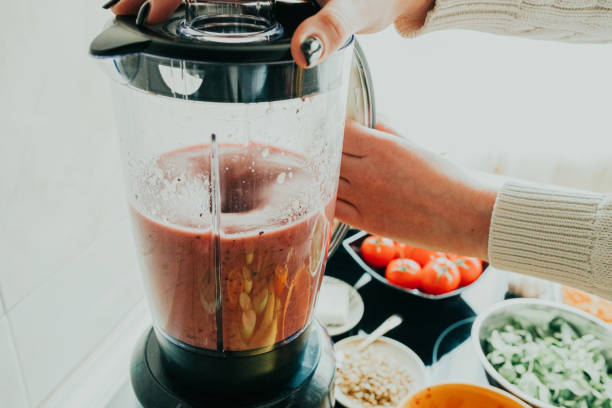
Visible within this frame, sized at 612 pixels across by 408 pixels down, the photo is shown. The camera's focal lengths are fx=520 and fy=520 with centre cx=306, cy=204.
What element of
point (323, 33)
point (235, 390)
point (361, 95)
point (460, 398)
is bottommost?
point (460, 398)

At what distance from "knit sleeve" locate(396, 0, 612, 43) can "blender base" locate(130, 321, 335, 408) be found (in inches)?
17.8

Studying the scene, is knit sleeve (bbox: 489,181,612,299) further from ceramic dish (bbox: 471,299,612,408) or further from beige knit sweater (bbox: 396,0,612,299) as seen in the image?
ceramic dish (bbox: 471,299,612,408)

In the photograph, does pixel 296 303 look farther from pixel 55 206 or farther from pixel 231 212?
pixel 55 206

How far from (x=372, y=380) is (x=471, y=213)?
0.99 feet

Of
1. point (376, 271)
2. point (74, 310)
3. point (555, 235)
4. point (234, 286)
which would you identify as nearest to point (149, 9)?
point (234, 286)

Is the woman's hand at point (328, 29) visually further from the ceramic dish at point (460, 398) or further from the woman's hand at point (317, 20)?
the ceramic dish at point (460, 398)

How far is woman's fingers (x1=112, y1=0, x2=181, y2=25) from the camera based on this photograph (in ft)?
1.27

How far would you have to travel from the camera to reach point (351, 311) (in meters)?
0.94

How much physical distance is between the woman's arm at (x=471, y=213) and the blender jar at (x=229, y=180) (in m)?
0.22

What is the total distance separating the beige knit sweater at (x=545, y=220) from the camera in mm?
647

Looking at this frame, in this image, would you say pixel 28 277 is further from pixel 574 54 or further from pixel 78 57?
pixel 574 54

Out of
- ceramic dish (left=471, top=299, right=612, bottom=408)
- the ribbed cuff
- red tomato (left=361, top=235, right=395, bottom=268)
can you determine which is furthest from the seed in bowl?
the ribbed cuff

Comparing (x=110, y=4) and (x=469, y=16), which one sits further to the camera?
(x=469, y=16)

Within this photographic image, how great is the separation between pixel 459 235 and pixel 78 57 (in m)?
0.52
